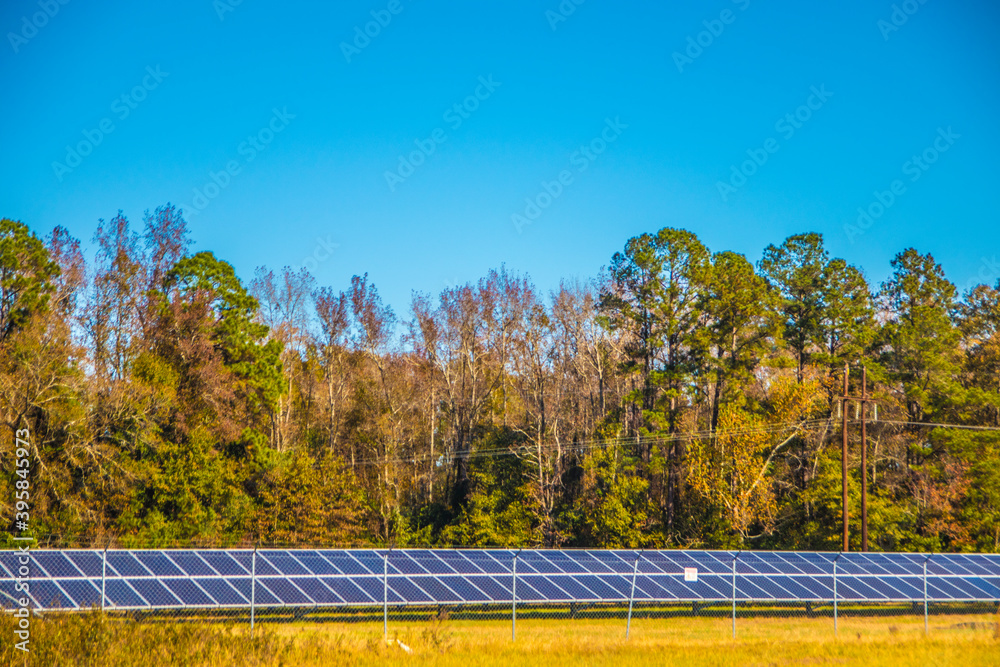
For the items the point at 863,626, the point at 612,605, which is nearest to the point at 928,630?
the point at 863,626

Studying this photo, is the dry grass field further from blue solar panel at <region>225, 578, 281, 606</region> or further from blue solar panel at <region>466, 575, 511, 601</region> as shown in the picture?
blue solar panel at <region>466, 575, 511, 601</region>

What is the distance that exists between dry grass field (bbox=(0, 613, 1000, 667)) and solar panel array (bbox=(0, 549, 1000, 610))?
0.87 metres

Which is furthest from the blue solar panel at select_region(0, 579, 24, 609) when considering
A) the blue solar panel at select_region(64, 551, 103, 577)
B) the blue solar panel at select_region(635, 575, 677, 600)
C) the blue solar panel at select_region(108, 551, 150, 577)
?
the blue solar panel at select_region(635, 575, 677, 600)

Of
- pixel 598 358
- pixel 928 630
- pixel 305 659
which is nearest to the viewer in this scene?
pixel 305 659

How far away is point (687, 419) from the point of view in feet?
145

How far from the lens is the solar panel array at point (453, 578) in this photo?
20.1 m

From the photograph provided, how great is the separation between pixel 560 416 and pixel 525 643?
3358cm

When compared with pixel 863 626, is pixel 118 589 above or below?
above

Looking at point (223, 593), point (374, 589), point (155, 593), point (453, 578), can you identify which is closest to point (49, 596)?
point (155, 593)

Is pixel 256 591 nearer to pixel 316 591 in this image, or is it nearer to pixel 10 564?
pixel 316 591

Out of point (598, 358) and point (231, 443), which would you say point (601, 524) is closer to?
point (598, 358)

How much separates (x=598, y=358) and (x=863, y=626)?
89.0 ft

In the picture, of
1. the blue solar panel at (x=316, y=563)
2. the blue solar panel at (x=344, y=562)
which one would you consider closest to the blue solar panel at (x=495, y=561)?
the blue solar panel at (x=344, y=562)

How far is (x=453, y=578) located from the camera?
22.6 m
